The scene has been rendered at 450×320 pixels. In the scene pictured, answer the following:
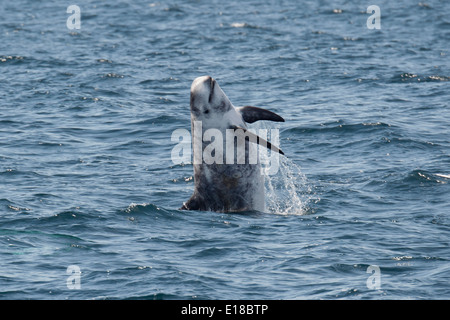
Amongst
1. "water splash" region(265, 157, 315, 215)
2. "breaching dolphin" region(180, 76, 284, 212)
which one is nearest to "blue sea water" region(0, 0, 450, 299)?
"water splash" region(265, 157, 315, 215)

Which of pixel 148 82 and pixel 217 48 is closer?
pixel 148 82

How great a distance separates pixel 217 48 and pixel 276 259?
2659 cm

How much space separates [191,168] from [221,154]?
186 inches

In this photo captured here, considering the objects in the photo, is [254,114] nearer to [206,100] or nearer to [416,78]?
[206,100]

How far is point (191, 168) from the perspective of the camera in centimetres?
2394

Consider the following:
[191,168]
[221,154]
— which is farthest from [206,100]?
[191,168]

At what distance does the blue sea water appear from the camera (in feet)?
51.3

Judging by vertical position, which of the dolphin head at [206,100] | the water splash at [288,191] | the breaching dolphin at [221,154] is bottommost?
the water splash at [288,191]

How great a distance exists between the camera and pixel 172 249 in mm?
17000

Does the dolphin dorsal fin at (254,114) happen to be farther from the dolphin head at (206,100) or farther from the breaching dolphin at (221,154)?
the dolphin head at (206,100)

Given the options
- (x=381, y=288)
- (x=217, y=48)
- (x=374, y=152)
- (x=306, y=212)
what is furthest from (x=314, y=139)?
(x=217, y=48)

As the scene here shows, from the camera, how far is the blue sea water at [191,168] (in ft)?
51.3

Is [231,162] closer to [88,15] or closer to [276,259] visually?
[276,259]

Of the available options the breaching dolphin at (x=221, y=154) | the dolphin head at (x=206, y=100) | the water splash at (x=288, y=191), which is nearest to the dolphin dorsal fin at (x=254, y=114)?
the breaching dolphin at (x=221, y=154)
